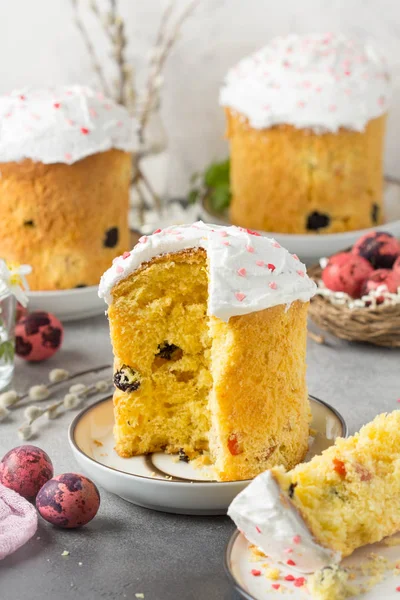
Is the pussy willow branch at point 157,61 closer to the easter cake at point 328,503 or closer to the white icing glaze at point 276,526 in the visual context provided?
the easter cake at point 328,503

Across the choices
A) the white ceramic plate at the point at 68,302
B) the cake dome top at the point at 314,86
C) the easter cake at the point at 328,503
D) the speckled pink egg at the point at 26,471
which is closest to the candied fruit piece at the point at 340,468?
the easter cake at the point at 328,503

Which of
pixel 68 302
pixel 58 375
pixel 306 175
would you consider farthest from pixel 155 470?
pixel 306 175

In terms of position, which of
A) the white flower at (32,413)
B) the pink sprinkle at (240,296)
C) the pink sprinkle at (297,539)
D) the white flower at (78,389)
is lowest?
the white flower at (78,389)

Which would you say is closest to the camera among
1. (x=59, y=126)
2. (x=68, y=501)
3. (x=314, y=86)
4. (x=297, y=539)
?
(x=297, y=539)

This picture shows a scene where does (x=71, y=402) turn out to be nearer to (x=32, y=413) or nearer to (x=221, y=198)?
(x=32, y=413)

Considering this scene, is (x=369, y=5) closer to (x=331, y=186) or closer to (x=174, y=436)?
(x=331, y=186)
